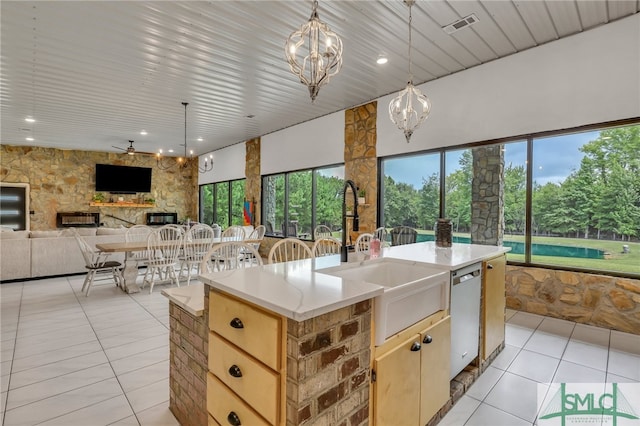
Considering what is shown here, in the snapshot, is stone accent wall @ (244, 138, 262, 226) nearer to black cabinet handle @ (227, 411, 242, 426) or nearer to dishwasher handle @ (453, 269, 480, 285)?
dishwasher handle @ (453, 269, 480, 285)

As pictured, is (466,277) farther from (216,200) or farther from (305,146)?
(216,200)

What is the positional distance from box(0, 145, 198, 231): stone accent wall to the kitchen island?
10.2m

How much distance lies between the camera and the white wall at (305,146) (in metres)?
6.14

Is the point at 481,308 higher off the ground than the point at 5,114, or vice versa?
the point at 5,114

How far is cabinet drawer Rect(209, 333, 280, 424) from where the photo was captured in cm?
113

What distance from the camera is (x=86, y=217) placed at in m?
9.54

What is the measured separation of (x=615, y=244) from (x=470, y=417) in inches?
117

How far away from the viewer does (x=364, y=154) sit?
564 cm

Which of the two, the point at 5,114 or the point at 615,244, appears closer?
the point at 615,244

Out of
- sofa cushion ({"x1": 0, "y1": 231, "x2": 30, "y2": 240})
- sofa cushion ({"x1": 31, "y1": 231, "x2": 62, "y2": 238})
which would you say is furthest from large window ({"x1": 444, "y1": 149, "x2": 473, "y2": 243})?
sofa cushion ({"x1": 0, "y1": 231, "x2": 30, "y2": 240})

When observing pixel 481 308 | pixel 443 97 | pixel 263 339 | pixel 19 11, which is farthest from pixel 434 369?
pixel 19 11

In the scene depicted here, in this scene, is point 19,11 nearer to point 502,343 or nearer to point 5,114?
point 5,114

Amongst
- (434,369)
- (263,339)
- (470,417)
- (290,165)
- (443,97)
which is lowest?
(470,417)

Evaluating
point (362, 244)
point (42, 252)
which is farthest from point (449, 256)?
point (42, 252)
